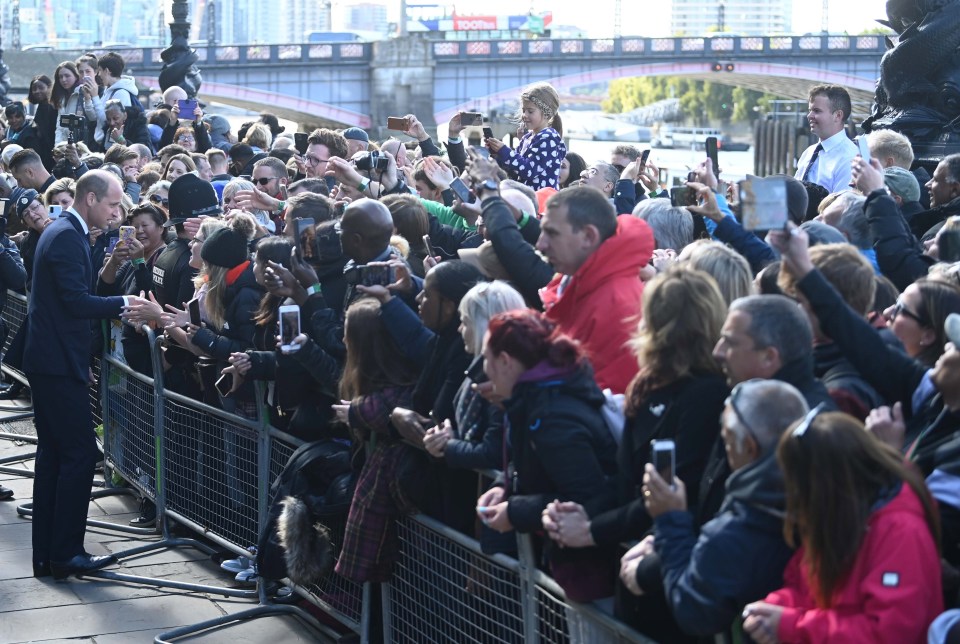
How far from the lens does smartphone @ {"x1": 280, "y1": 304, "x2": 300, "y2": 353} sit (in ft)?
17.8

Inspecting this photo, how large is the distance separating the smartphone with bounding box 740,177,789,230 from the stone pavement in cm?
288

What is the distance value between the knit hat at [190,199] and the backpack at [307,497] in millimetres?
2309

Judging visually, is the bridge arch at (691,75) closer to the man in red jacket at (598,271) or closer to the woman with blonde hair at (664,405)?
the man in red jacket at (598,271)

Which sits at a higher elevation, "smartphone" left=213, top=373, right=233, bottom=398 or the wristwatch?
the wristwatch

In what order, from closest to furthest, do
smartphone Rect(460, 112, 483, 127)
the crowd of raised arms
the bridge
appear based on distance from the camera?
1. the crowd of raised arms
2. smartphone Rect(460, 112, 483, 127)
3. the bridge

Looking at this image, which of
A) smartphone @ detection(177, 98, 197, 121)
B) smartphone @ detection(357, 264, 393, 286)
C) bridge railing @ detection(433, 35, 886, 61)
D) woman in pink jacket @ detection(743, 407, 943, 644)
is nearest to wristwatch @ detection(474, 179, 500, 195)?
smartphone @ detection(357, 264, 393, 286)

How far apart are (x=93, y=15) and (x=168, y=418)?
199m

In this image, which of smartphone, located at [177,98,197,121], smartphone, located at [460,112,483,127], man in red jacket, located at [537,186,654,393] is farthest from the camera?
smartphone, located at [177,98,197,121]

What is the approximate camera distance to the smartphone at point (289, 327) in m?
5.43

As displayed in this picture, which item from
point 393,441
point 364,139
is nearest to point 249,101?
point 364,139

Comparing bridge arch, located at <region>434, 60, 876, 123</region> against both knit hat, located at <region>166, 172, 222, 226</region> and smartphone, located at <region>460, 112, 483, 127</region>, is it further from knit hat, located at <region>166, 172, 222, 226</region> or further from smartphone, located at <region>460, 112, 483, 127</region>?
knit hat, located at <region>166, 172, 222, 226</region>

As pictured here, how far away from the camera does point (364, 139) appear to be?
32.4 ft

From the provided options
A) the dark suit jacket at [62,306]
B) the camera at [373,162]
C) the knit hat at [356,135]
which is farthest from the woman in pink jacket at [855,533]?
the knit hat at [356,135]

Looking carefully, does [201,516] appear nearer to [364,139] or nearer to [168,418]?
[168,418]
